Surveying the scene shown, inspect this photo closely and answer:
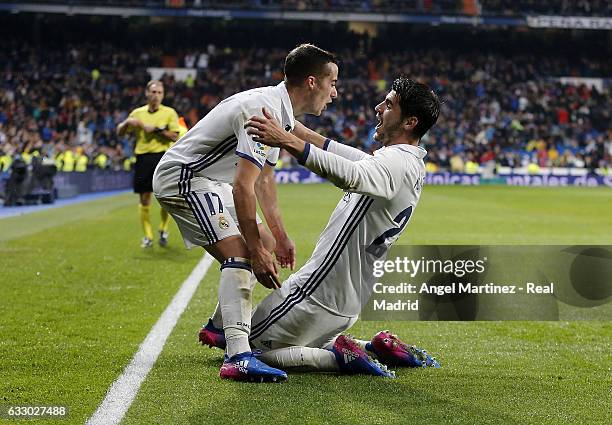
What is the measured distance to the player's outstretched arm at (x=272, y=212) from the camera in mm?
5441

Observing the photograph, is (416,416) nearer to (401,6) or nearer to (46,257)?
(46,257)

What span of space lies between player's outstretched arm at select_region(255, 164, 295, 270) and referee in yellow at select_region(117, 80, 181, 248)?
702cm

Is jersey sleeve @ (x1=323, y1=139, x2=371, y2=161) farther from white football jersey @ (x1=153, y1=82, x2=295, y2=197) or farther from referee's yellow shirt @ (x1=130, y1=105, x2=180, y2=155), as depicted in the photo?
referee's yellow shirt @ (x1=130, y1=105, x2=180, y2=155)

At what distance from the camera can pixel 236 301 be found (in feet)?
16.8

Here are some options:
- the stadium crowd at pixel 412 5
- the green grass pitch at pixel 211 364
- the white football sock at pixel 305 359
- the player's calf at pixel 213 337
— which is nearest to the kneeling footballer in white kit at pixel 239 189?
the player's calf at pixel 213 337

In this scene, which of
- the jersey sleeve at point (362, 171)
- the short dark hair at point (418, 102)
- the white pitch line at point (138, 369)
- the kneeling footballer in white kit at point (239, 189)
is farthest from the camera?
the short dark hair at point (418, 102)

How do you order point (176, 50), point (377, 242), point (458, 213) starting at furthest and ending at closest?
point (176, 50), point (458, 213), point (377, 242)

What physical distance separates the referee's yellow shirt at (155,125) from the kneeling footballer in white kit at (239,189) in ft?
23.7

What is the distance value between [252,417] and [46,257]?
798cm

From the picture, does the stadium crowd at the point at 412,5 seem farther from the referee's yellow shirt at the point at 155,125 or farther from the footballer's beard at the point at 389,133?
the footballer's beard at the point at 389,133

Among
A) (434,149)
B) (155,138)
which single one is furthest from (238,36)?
(155,138)

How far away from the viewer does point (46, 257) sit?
11.5 metres

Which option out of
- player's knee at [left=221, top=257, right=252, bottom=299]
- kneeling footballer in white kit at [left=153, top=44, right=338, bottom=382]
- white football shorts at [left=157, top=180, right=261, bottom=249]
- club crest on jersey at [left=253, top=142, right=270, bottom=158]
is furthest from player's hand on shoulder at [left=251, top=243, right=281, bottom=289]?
club crest on jersey at [left=253, top=142, right=270, bottom=158]

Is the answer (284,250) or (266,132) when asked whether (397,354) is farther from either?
(266,132)
